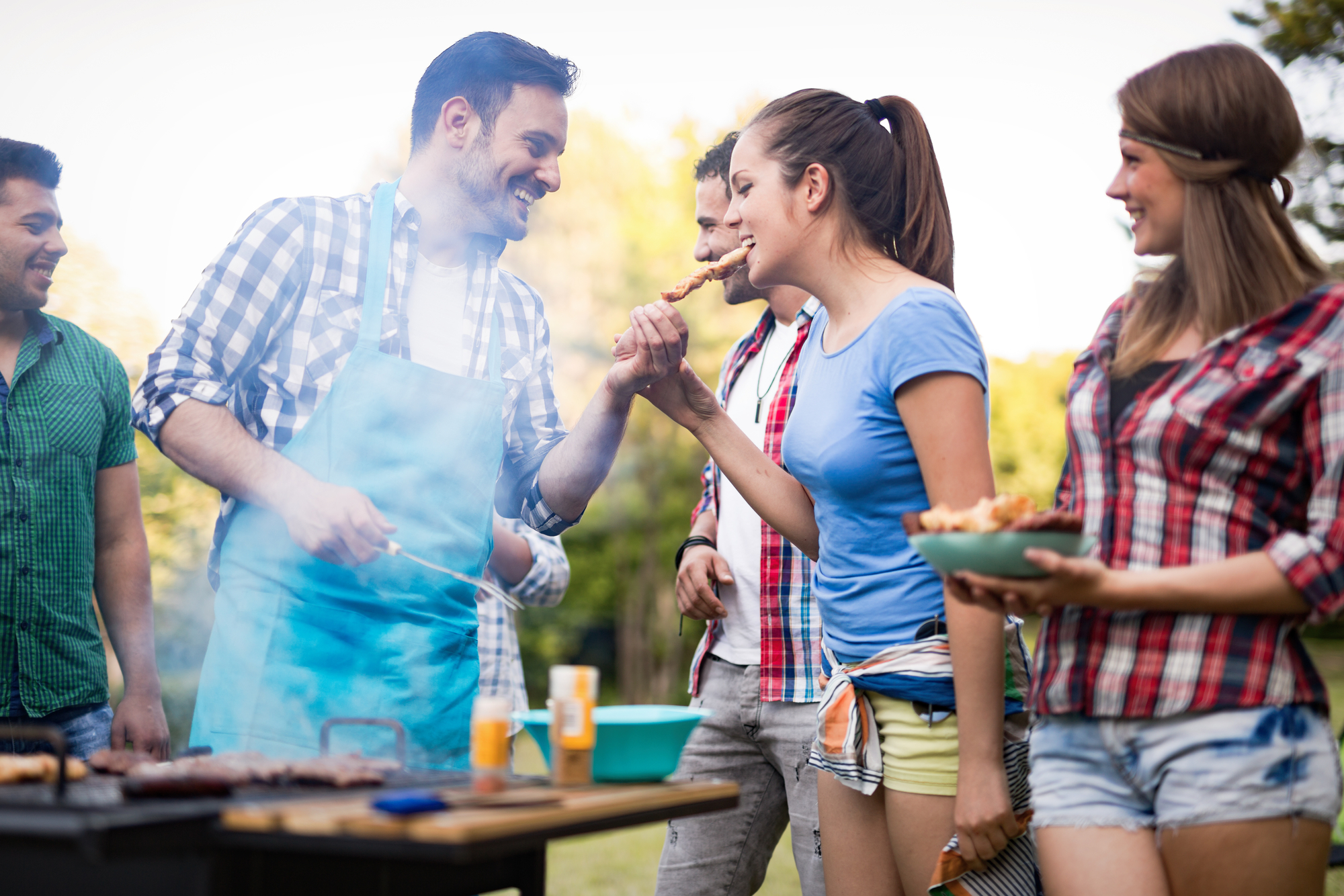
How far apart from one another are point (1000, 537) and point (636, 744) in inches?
27.9

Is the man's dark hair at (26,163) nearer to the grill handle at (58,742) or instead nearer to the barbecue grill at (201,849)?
the barbecue grill at (201,849)

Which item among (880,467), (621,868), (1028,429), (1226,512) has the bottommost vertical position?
(621,868)

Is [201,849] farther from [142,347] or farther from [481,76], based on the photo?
[142,347]

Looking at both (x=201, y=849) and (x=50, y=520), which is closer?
(x=201, y=849)

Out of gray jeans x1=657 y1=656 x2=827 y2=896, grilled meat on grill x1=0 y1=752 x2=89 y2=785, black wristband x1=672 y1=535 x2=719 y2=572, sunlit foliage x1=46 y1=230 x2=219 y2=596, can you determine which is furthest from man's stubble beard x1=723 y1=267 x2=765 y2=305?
sunlit foliage x1=46 y1=230 x2=219 y2=596

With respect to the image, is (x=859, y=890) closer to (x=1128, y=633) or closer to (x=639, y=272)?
(x=1128, y=633)

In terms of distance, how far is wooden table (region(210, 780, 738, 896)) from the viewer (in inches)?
50.6

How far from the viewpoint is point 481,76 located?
2.90 metres

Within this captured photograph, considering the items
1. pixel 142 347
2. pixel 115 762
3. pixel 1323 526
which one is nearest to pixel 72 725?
pixel 115 762

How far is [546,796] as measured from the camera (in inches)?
61.5

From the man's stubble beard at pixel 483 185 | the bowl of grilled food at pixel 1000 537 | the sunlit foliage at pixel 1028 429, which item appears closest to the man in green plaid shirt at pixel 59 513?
the man's stubble beard at pixel 483 185

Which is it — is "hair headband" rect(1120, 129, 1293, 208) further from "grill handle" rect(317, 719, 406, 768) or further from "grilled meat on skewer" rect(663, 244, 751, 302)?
"grill handle" rect(317, 719, 406, 768)

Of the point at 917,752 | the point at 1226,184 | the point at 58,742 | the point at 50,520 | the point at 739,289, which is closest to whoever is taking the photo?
the point at 58,742

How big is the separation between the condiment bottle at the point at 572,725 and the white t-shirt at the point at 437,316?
48.9 inches
